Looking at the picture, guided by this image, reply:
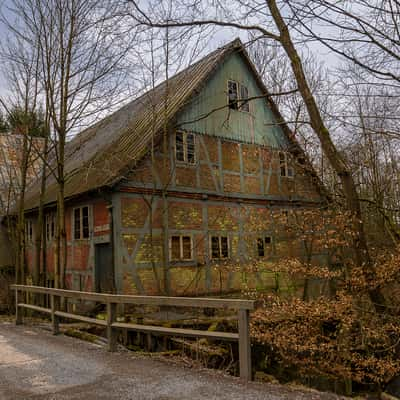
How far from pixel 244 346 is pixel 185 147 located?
10.4 m

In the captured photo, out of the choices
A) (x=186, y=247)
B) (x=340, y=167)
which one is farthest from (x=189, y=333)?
(x=186, y=247)

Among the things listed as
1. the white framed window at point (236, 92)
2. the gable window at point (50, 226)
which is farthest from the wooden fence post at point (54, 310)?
the white framed window at point (236, 92)

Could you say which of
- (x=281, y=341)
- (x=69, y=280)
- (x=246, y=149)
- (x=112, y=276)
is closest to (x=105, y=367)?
(x=281, y=341)

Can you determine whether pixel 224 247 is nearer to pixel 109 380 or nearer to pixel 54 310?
pixel 54 310

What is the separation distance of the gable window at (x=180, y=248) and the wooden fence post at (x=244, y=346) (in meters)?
8.74

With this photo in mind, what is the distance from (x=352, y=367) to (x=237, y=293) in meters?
7.04

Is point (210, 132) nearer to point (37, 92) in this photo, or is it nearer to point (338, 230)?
point (37, 92)

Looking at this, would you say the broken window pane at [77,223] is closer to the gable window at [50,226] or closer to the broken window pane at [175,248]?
the gable window at [50,226]

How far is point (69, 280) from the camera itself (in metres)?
16.1

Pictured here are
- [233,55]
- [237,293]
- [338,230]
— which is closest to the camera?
[338,230]

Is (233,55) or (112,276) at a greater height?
(233,55)

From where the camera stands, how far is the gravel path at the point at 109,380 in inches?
200

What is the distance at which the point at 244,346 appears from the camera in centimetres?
563

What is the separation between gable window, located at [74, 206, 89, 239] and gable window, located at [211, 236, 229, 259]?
4.38 meters
